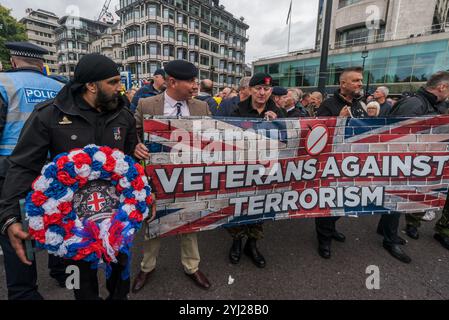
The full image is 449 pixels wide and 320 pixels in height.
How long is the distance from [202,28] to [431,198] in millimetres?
53312

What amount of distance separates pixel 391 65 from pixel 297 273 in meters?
29.3

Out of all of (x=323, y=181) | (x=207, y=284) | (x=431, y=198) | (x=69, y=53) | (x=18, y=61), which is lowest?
(x=207, y=284)

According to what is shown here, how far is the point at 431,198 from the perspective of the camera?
2930 mm

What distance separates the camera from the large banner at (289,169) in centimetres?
236

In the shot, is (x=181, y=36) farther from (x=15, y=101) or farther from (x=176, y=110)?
(x=15, y=101)

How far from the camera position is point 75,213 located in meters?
1.48

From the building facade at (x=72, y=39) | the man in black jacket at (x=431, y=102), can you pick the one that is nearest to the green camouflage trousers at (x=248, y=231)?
the man in black jacket at (x=431, y=102)

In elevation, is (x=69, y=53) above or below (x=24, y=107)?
above

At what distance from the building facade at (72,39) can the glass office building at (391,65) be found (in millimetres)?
54717

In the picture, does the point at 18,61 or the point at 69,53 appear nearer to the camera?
the point at 18,61

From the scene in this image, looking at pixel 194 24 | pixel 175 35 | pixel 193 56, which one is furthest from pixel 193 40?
pixel 175 35

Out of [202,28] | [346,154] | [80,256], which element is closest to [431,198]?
[346,154]

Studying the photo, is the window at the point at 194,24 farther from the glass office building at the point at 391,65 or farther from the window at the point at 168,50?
the glass office building at the point at 391,65
